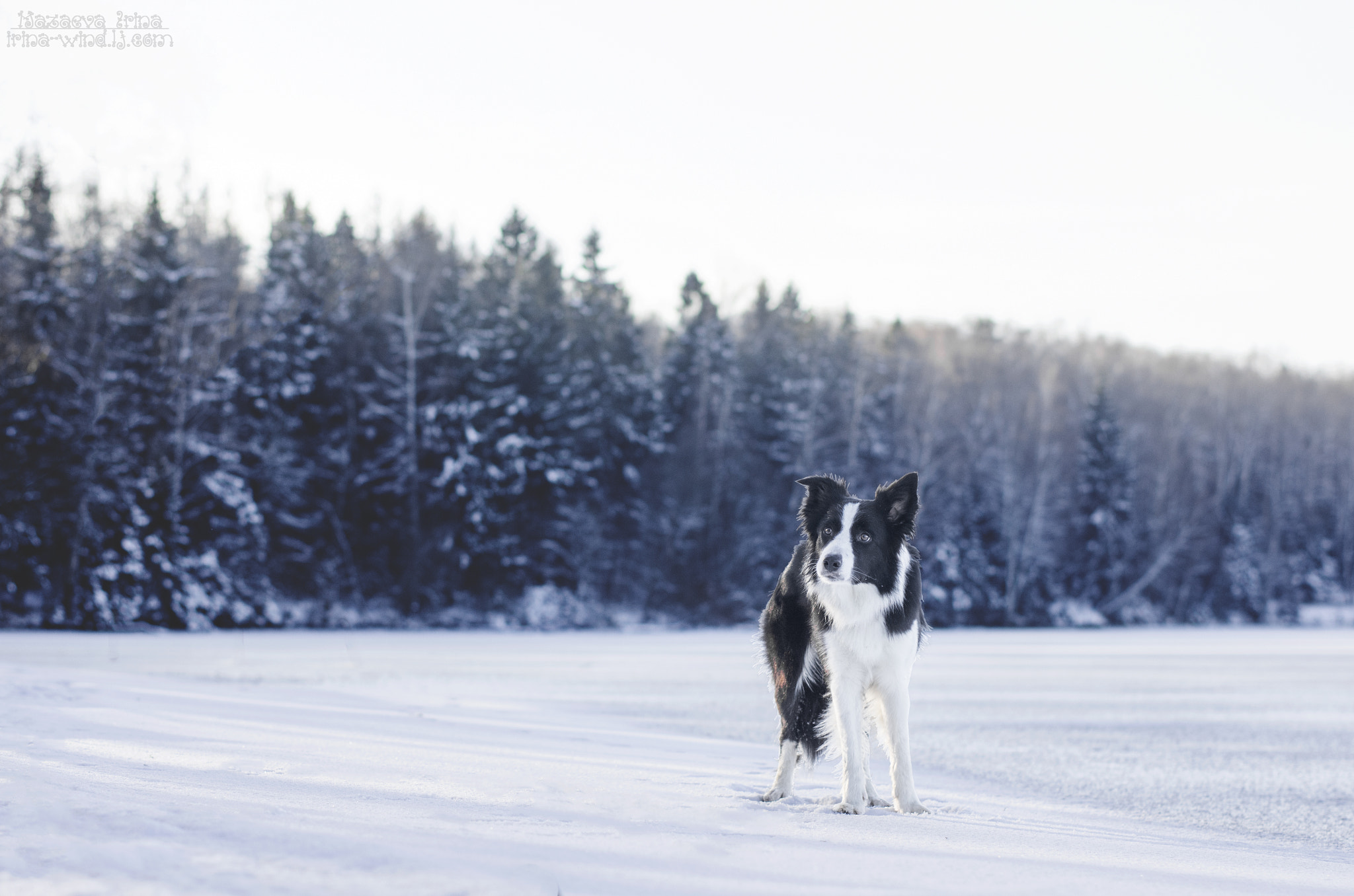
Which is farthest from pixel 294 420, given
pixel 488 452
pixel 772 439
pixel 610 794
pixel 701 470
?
pixel 610 794

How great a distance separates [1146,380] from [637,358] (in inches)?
1601

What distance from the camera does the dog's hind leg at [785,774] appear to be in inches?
225

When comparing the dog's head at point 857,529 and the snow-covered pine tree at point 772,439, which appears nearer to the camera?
the dog's head at point 857,529

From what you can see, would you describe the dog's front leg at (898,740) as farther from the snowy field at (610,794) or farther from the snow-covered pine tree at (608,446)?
the snow-covered pine tree at (608,446)

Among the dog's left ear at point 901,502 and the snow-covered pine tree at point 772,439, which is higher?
the snow-covered pine tree at point 772,439

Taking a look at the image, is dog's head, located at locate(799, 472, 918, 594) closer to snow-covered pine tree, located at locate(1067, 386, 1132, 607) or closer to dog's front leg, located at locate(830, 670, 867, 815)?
dog's front leg, located at locate(830, 670, 867, 815)

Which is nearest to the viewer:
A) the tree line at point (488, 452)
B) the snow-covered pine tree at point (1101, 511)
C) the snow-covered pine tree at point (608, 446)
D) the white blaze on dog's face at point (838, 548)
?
the white blaze on dog's face at point (838, 548)

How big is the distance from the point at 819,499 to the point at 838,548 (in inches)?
19.0

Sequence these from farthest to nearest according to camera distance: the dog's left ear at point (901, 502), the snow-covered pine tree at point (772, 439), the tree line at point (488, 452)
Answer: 1. the snow-covered pine tree at point (772, 439)
2. the tree line at point (488, 452)
3. the dog's left ear at point (901, 502)

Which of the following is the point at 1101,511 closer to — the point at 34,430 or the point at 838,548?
the point at 34,430

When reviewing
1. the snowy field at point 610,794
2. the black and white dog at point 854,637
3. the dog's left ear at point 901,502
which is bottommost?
the snowy field at point 610,794

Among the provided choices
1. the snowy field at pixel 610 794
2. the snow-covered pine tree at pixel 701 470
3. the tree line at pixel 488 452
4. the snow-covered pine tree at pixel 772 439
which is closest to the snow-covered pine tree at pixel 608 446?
the tree line at pixel 488 452

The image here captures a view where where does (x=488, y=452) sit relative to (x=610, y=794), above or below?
above

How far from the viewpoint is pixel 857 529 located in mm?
5504
